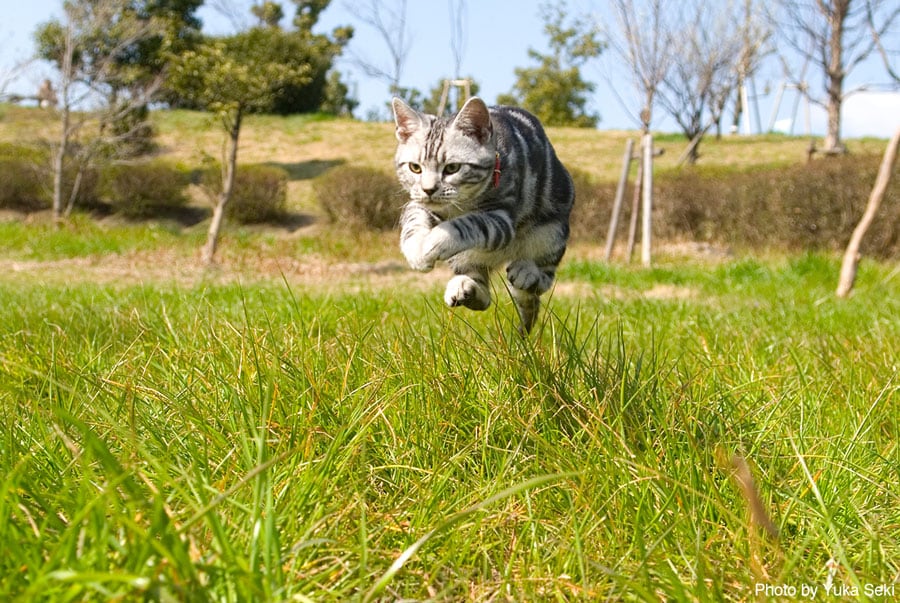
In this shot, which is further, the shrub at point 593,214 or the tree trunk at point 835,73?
the tree trunk at point 835,73

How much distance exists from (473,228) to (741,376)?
1.45m

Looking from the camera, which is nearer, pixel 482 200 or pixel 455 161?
pixel 455 161

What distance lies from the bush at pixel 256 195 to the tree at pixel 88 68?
2610 mm

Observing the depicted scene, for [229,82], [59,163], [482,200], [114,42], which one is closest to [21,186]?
[59,163]

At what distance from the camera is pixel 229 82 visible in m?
12.8

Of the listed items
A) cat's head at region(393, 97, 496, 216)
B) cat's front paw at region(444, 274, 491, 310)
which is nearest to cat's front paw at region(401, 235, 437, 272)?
cat's front paw at region(444, 274, 491, 310)

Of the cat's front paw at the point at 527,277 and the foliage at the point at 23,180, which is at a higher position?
the foliage at the point at 23,180

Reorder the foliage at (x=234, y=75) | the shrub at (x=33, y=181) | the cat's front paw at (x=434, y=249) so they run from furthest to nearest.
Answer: the shrub at (x=33, y=181), the foliage at (x=234, y=75), the cat's front paw at (x=434, y=249)

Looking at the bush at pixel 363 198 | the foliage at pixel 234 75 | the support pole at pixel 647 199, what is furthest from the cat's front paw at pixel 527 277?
the bush at pixel 363 198

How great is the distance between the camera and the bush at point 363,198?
55.5ft

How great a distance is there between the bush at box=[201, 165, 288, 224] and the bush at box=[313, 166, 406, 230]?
200 cm

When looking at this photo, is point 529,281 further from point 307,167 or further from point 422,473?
point 307,167

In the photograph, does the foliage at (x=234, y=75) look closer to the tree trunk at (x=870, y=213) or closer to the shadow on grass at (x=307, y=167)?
the shadow on grass at (x=307, y=167)

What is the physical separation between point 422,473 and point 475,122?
4.42ft
